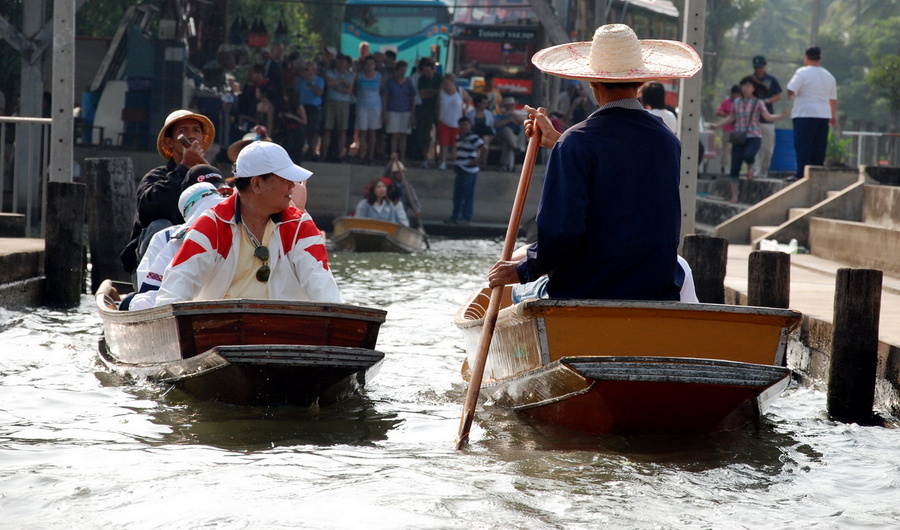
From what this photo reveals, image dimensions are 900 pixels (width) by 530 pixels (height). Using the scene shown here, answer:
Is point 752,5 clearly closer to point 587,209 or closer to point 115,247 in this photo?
point 115,247

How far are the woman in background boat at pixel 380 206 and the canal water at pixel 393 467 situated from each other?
1008 centimetres

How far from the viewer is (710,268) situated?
28.5 ft

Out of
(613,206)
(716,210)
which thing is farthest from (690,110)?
(716,210)

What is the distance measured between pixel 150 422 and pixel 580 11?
18.9 m

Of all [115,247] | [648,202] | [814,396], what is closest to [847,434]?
[814,396]

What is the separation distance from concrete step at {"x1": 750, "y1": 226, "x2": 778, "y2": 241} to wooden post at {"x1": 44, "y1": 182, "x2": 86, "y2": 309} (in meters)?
7.40

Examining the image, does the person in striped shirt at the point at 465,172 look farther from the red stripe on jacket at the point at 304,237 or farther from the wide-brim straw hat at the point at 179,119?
the red stripe on jacket at the point at 304,237

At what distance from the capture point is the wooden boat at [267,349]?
5.63 metres

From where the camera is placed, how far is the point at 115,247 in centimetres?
1058

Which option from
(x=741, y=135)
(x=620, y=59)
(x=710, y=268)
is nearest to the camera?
(x=620, y=59)

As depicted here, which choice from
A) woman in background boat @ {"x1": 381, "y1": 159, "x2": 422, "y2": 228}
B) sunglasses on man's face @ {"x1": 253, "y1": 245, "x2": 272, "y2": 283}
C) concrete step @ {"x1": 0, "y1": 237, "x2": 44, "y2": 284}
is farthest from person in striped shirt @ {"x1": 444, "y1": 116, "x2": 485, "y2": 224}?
sunglasses on man's face @ {"x1": 253, "y1": 245, "x2": 272, "y2": 283}

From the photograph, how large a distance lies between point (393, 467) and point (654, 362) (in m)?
1.21

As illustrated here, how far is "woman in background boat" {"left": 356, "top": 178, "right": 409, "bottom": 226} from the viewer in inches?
678

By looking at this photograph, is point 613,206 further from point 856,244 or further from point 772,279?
point 856,244
